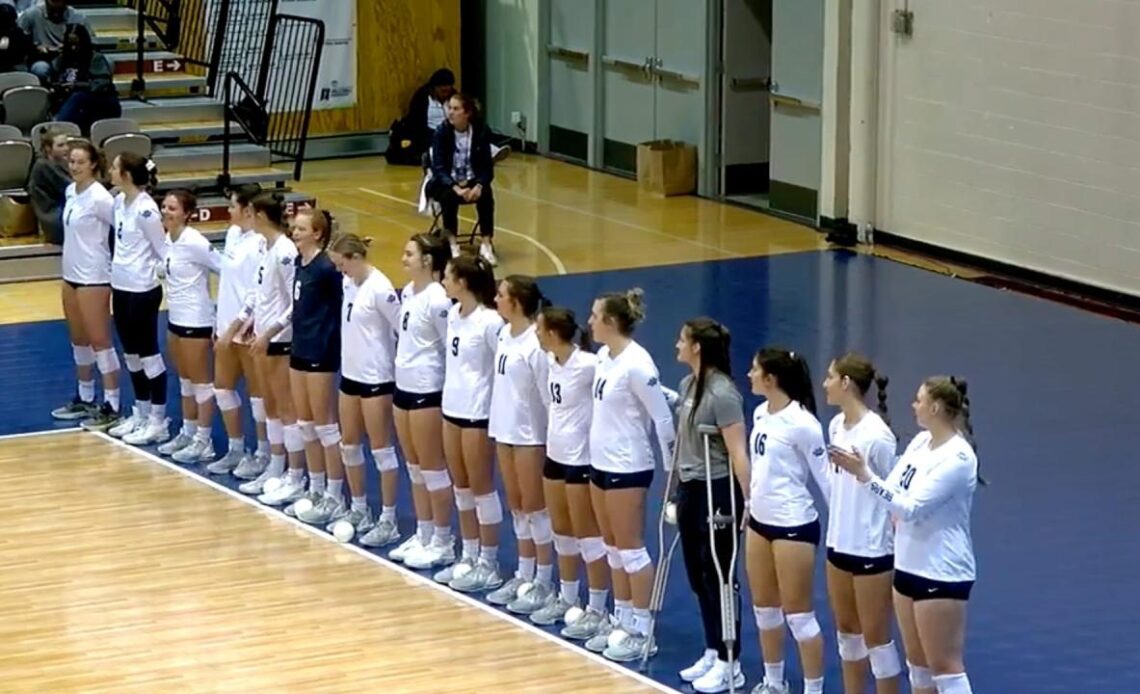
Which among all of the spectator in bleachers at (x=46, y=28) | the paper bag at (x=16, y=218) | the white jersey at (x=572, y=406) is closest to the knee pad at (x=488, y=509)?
the white jersey at (x=572, y=406)

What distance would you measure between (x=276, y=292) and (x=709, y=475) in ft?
12.0

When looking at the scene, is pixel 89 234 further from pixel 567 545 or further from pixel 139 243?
pixel 567 545

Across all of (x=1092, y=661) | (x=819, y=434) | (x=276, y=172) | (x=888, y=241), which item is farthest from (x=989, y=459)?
(x=276, y=172)

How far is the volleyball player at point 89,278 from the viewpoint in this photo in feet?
41.7

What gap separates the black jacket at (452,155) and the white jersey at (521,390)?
8245mm

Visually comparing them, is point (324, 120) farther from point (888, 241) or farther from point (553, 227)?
point (888, 241)

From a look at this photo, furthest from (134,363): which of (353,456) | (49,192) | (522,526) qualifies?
(49,192)

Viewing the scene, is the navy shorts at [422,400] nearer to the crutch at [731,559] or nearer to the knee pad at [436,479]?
the knee pad at [436,479]

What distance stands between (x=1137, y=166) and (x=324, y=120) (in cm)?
1094

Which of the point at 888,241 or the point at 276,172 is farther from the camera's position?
the point at 276,172

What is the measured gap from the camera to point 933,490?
7.58 meters

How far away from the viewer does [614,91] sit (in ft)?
73.1

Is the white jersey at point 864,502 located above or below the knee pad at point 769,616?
above

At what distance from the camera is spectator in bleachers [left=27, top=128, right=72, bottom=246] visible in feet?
53.2
